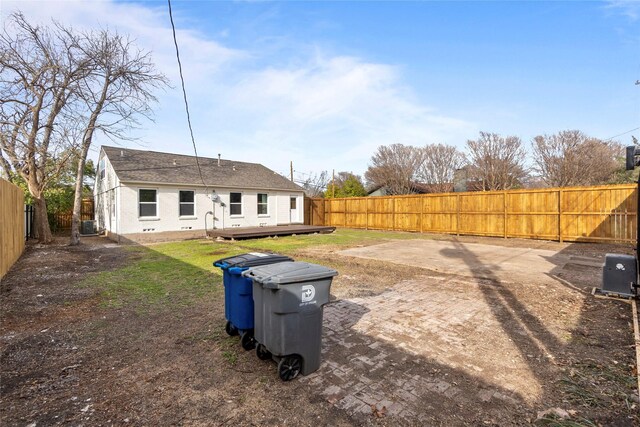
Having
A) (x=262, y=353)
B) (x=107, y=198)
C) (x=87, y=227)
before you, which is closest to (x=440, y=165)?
(x=107, y=198)

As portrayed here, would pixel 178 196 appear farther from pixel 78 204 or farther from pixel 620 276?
pixel 620 276

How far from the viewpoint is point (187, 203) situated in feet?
55.9

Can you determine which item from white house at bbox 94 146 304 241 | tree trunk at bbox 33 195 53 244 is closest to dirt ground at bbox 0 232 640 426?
white house at bbox 94 146 304 241

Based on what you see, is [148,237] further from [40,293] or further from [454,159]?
[454,159]

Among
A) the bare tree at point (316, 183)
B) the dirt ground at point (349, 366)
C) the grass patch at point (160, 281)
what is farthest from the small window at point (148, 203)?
the bare tree at point (316, 183)

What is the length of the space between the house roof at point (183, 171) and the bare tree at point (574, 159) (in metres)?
24.2

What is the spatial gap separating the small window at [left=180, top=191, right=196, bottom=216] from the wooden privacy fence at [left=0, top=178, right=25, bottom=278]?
23.4 ft

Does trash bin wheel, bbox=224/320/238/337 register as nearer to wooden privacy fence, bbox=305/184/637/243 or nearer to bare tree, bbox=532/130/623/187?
wooden privacy fence, bbox=305/184/637/243

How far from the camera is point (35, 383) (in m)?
3.06

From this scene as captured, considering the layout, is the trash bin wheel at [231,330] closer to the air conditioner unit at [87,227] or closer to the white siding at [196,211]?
the white siding at [196,211]

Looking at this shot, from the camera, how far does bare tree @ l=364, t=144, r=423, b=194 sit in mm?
36250

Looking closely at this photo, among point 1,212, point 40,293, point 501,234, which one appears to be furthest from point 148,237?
point 501,234

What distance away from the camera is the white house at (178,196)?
1530cm

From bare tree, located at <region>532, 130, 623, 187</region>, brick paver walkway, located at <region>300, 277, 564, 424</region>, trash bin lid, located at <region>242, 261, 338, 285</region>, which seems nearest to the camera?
brick paver walkway, located at <region>300, 277, 564, 424</region>
